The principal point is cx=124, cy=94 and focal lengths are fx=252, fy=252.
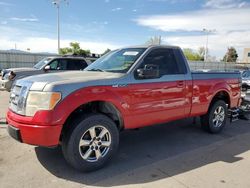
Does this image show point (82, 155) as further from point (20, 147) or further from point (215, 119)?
point (215, 119)

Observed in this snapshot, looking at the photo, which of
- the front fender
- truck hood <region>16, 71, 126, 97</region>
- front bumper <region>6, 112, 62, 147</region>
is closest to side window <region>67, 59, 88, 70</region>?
truck hood <region>16, 71, 126, 97</region>

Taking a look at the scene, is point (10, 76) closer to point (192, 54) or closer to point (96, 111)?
point (96, 111)

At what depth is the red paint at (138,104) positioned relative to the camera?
3.46 metres

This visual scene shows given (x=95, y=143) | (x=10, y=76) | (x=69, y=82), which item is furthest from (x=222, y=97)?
(x=10, y=76)

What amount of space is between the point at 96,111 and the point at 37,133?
101cm

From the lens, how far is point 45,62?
39.8ft

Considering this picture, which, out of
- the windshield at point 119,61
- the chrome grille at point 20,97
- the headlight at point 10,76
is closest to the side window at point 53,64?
the headlight at point 10,76

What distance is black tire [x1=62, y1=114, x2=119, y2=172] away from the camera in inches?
143

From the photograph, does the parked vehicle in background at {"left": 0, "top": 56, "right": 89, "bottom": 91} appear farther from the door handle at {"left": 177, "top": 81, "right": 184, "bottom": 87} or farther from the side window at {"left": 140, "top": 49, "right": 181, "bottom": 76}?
the door handle at {"left": 177, "top": 81, "right": 184, "bottom": 87}

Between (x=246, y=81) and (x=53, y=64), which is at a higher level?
(x=53, y=64)

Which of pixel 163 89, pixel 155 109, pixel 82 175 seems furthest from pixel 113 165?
pixel 163 89

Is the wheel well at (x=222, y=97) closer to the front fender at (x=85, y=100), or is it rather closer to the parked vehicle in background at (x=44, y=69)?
the front fender at (x=85, y=100)

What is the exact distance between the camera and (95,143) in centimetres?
391

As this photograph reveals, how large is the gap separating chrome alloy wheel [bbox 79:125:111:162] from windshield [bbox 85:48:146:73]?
1130mm
